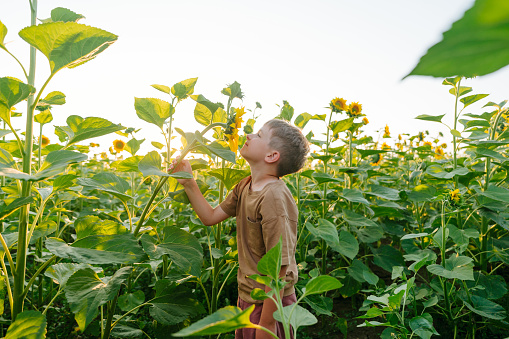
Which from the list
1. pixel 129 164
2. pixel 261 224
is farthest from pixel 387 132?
pixel 129 164

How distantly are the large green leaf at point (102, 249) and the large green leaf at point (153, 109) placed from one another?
0.42 metres

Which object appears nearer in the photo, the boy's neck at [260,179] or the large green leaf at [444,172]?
the boy's neck at [260,179]

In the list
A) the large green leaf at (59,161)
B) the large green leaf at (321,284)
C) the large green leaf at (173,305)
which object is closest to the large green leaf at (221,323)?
the large green leaf at (321,284)

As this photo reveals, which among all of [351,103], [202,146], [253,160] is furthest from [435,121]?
[202,146]

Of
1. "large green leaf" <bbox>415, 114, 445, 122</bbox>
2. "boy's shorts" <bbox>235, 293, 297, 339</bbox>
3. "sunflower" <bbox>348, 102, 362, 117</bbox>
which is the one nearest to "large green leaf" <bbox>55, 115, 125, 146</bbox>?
"boy's shorts" <bbox>235, 293, 297, 339</bbox>

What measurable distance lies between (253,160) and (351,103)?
137cm

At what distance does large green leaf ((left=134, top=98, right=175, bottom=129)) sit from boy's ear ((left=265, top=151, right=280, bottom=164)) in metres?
0.47

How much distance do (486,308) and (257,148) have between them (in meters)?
1.20

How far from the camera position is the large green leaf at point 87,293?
0.99 meters

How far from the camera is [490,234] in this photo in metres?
2.21

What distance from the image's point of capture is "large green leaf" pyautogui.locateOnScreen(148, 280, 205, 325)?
1266 millimetres

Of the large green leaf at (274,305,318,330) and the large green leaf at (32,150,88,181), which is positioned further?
the large green leaf at (32,150,88,181)

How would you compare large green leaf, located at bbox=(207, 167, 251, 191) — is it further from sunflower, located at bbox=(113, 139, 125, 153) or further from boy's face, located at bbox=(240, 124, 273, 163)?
sunflower, located at bbox=(113, 139, 125, 153)

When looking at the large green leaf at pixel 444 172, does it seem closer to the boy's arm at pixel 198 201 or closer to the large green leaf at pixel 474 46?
the boy's arm at pixel 198 201
